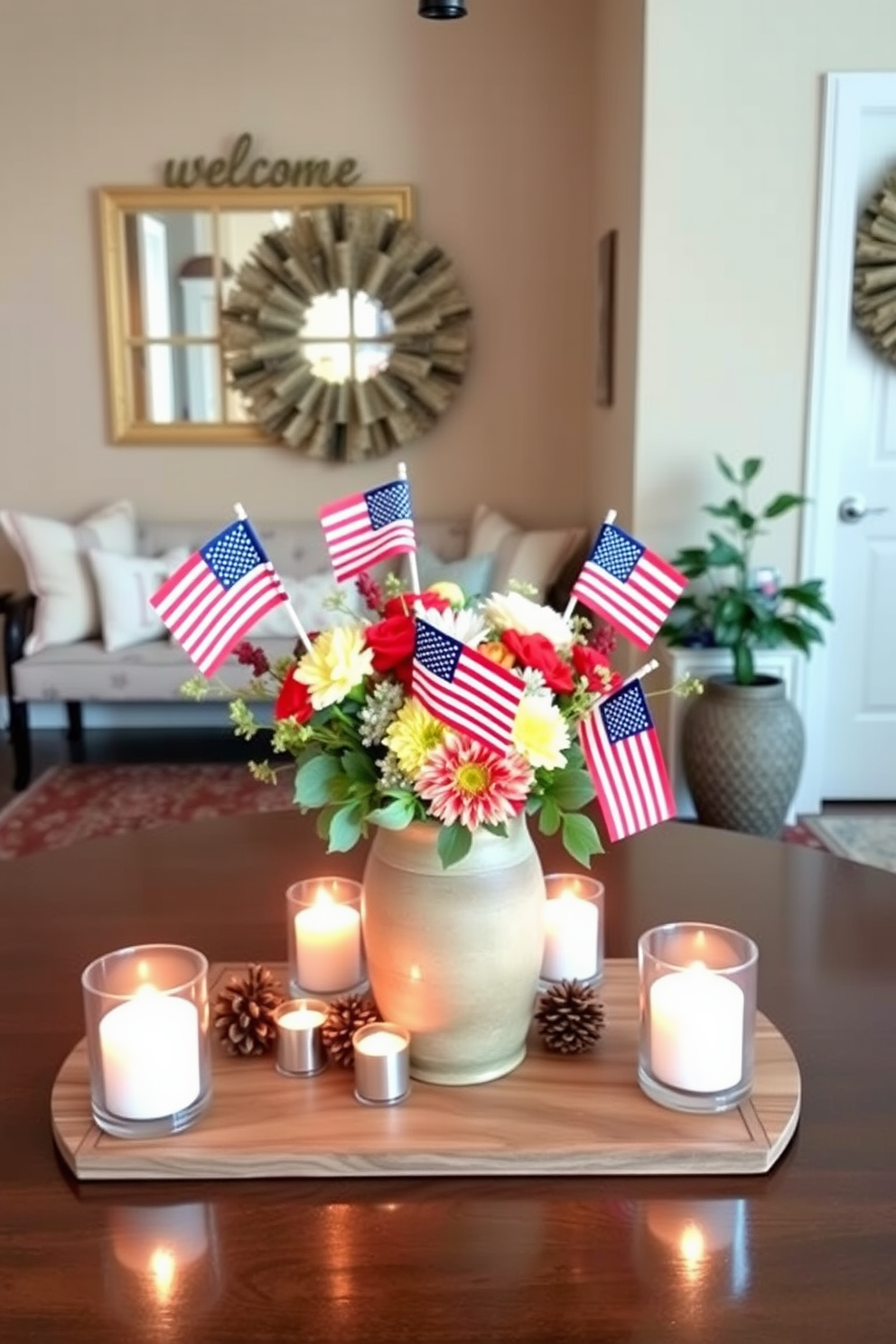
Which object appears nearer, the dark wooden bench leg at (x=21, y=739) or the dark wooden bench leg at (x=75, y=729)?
the dark wooden bench leg at (x=21, y=739)

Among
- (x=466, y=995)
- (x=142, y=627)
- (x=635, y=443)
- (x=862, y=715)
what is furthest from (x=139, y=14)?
(x=466, y=995)

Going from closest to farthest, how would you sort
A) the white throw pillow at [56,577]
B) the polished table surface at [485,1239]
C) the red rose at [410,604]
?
the polished table surface at [485,1239], the red rose at [410,604], the white throw pillow at [56,577]

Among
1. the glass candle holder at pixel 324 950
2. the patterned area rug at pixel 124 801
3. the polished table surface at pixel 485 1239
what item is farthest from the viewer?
the patterned area rug at pixel 124 801

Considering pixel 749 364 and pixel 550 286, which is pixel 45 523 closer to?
pixel 550 286

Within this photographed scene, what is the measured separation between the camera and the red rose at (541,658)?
3.40 ft

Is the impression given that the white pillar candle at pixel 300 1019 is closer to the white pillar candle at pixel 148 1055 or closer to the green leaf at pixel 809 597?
the white pillar candle at pixel 148 1055

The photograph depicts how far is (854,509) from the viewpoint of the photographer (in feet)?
12.9

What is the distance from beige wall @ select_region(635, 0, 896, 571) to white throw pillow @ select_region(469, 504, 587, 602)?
617 millimetres

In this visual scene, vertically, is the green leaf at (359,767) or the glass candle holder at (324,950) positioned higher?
the green leaf at (359,767)

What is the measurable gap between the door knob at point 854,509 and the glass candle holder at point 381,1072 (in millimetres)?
3196

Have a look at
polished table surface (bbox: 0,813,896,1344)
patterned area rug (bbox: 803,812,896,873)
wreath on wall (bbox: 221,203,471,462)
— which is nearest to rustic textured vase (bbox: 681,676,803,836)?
patterned area rug (bbox: 803,812,896,873)

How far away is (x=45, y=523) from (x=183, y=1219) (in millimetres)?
3998

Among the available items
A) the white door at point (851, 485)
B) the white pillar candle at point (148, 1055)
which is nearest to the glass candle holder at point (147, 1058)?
the white pillar candle at point (148, 1055)

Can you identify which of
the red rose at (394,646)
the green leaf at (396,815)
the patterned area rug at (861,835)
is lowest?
the patterned area rug at (861,835)
